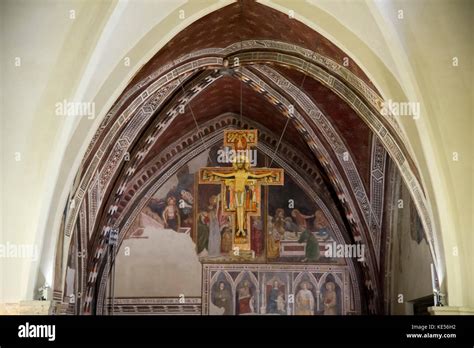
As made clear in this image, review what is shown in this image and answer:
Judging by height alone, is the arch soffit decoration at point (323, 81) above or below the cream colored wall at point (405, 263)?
above

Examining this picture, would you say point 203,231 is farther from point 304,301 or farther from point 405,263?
point 405,263

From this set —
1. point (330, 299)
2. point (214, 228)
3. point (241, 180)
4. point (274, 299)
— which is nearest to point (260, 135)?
point (214, 228)

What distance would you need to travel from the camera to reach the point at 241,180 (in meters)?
10.6

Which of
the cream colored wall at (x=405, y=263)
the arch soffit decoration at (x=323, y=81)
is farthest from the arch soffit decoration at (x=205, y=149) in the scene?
the arch soffit decoration at (x=323, y=81)

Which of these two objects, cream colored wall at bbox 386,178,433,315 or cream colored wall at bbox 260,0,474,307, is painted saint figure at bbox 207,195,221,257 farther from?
cream colored wall at bbox 260,0,474,307

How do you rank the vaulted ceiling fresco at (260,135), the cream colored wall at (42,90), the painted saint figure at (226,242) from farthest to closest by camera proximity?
the painted saint figure at (226,242) < the vaulted ceiling fresco at (260,135) < the cream colored wall at (42,90)

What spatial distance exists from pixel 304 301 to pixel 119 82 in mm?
6701

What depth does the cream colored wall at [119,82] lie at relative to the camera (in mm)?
8688

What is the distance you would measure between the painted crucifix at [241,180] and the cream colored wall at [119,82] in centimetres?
183

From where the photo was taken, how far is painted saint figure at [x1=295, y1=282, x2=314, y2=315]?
14562mm

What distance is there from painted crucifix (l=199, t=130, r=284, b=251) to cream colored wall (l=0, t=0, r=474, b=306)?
1.83m

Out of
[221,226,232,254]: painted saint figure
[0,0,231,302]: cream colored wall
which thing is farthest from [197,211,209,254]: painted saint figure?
[0,0,231,302]: cream colored wall

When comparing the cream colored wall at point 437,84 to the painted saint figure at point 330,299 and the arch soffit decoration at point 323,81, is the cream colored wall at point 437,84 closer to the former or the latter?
the arch soffit decoration at point 323,81
